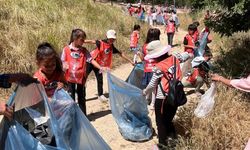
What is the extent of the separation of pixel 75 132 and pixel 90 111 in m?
3.29

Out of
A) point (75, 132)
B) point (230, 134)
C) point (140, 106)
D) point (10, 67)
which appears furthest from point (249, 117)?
point (10, 67)

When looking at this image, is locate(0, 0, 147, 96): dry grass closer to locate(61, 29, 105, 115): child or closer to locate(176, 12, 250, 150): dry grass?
locate(61, 29, 105, 115): child

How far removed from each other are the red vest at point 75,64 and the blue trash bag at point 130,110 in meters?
0.60

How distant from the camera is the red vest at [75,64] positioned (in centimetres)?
617

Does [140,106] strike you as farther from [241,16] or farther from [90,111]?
[241,16]

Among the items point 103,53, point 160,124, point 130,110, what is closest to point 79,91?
point 130,110

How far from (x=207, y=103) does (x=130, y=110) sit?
1510 millimetres

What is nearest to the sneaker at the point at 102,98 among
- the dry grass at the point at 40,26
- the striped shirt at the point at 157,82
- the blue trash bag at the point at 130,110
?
the dry grass at the point at 40,26

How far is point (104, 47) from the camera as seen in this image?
7.49 metres

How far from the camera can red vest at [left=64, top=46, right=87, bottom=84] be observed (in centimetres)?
617

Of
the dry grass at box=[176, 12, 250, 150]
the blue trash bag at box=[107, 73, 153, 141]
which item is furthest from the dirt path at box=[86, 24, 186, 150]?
the dry grass at box=[176, 12, 250, 150]

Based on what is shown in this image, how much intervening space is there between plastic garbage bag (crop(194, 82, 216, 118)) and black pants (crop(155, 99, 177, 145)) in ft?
1.17

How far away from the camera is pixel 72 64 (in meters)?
6.18

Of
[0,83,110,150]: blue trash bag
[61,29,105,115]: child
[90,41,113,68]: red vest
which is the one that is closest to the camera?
[0,83,110,150]: blue trash bag
